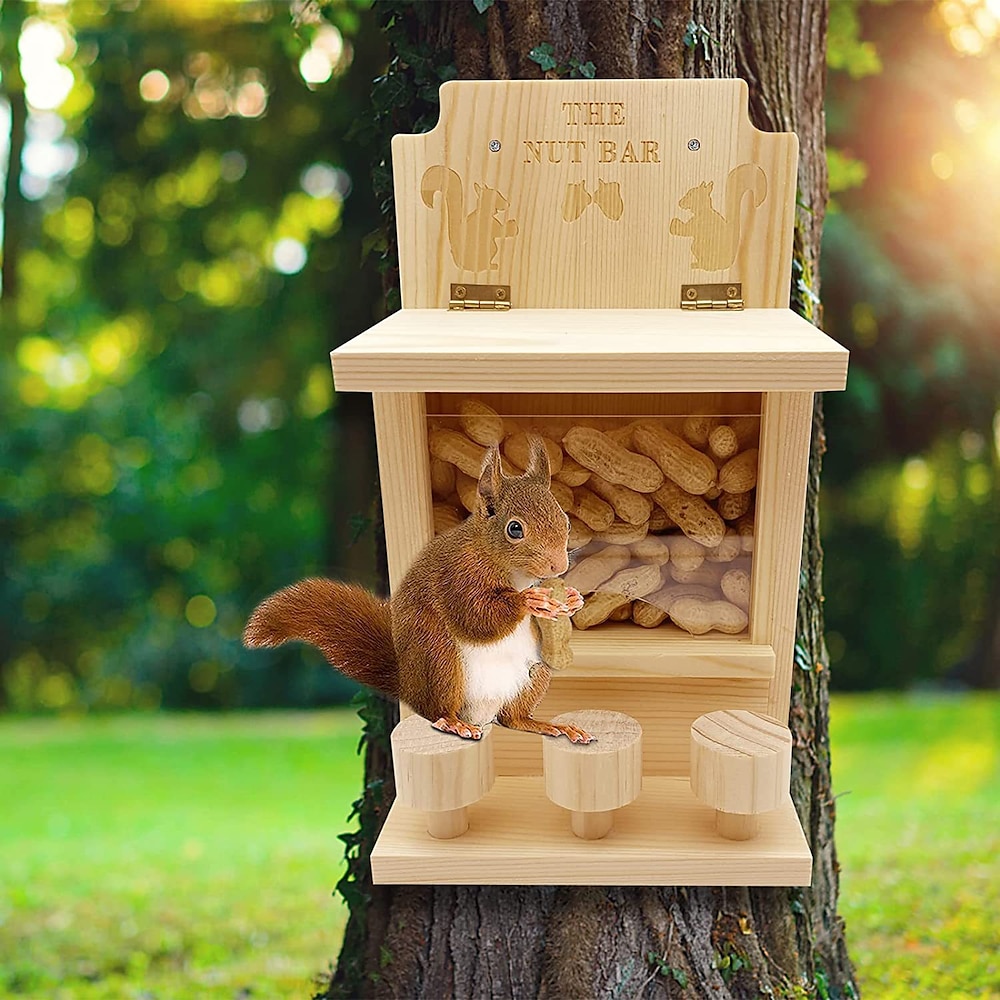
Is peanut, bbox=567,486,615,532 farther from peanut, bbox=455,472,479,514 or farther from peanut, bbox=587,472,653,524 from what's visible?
peanut, bbox=455,472,479,514

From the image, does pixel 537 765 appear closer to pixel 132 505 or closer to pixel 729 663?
pixel 729 663

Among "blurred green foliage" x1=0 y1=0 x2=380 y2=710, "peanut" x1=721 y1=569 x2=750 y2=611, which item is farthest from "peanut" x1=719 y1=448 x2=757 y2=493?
"blurred green foliage" x1=0 y1=0 x2=380 y2=710

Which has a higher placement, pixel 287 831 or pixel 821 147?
pixel 821 147

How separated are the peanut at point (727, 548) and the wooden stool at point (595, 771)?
0.21 m

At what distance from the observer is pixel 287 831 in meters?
4.14

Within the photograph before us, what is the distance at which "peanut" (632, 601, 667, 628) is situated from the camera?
1.36 m

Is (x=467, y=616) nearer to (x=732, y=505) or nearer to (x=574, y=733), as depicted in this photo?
(x=574, y=733)

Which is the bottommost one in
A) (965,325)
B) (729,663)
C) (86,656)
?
(86,656)

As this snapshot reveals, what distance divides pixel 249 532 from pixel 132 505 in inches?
27.8

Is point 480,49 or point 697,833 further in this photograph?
point 480,49

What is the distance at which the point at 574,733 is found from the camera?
130 cm

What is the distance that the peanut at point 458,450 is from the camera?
1321mm

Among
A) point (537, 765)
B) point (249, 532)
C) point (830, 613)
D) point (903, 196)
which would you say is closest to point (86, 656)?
point (249, 532)

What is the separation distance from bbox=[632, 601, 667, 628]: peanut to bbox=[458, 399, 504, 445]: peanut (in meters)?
0.26
